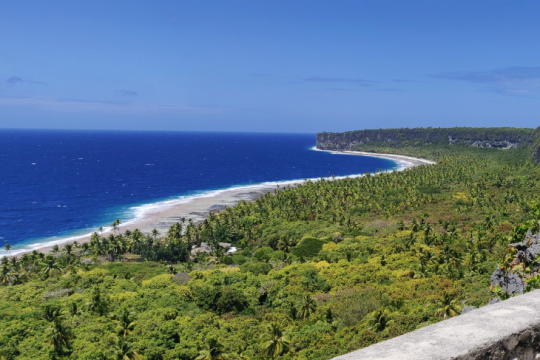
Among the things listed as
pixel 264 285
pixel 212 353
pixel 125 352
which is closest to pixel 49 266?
pixel 264 285

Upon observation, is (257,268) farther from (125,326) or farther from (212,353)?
(212,353)

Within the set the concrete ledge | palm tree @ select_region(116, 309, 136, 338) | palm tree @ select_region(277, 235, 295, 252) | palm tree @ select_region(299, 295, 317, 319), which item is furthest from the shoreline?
the concrete ledge

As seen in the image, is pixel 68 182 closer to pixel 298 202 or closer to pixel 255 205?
pixel 255 205

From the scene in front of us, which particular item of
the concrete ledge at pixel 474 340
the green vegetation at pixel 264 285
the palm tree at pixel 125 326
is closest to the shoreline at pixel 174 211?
the green vegetation at pixel 264 285

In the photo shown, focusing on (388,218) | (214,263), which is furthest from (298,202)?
(214,263)

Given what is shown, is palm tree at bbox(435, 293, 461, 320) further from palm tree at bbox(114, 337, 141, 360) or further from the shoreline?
the shoreline
